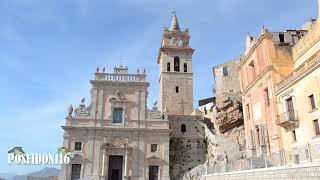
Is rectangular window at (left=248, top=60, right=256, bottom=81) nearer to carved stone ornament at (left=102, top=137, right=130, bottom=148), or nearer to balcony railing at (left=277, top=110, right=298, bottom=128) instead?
balcony railing at (left=277, top=110, right=298, bottom=128)

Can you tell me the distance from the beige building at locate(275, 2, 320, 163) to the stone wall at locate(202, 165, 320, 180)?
4038 mm

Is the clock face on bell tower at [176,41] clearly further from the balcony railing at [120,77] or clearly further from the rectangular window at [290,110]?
the rectangular window at [290,110]

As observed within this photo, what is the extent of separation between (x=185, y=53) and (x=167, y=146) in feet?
56.8

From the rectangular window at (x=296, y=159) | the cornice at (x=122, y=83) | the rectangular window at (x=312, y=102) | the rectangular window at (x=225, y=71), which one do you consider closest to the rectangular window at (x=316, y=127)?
the rectangular window at (x=312, y=102)

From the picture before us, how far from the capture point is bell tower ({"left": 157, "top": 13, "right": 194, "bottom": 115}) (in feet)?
145

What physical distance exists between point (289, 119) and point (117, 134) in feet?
65.4

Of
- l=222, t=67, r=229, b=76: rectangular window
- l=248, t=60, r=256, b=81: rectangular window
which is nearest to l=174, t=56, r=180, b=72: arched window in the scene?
l=222, t=67, r=229, b=76: rectangular window

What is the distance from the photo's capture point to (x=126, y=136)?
114ft

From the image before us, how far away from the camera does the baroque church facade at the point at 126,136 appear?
109 ft

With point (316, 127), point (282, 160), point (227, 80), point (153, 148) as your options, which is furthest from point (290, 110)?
point (227, 80)

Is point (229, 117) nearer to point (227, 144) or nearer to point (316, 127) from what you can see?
point (227, 144)

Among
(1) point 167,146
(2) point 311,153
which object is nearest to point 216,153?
(1) point 167,146

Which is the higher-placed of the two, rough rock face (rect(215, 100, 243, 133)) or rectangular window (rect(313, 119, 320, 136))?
rough rock face (rect(215, 100, 243, 133))

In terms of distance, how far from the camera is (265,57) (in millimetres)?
23500
